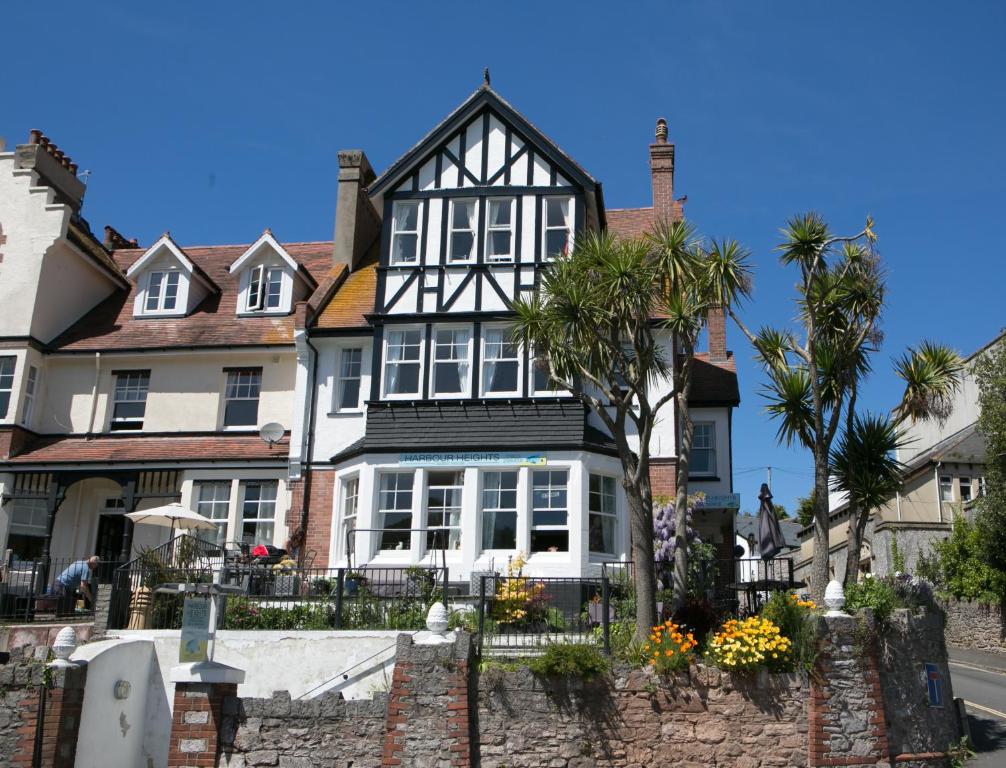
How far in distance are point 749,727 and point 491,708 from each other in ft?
12.4

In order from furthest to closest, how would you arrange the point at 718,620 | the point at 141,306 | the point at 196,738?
the point at 141,306
the point at 718,620
the point at 196,738

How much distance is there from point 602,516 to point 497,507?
2350 millimetres

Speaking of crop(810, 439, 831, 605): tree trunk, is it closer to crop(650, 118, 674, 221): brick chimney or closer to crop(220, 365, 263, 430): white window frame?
crop(650, 118, 674, 221): brick chimney

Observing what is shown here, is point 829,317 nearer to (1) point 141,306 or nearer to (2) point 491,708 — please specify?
(2) point 491,708

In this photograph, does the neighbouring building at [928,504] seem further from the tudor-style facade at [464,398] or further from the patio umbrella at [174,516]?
the patio umbrella at [174,516]

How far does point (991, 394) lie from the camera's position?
30.6 metres

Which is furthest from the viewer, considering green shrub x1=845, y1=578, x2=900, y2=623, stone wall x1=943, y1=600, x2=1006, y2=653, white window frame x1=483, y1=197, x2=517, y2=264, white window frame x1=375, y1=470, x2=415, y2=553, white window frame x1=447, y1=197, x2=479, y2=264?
stone wall x1=943, y1=600, x2=1006, y2=653

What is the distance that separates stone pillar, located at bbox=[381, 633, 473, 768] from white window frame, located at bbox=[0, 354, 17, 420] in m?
16.7

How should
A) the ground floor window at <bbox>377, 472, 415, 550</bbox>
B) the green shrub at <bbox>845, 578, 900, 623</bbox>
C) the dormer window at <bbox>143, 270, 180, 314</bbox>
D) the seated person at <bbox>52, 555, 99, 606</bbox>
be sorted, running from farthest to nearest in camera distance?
the dormer window at <bbox>143, 270, 180, 314</bbox> → the ground floor window at <bbox>377, 472, 415, 550</bbox> → the seated person at <bbox>52, 555, 99, 606</bbox> → the green shrub at <bbox>845, 578, 900, 623</bbox>

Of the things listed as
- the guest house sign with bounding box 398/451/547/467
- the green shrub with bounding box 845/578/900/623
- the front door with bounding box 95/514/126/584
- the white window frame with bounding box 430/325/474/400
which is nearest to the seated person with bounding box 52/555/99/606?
the front door with bounding box 95/514/126/584

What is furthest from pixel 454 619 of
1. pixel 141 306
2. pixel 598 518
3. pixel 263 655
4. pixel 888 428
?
pixel 141 306

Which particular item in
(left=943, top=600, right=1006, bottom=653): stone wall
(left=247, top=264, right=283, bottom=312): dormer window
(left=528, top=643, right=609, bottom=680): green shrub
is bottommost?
(left=528, top=643, right=609, bottom=680): green shrub

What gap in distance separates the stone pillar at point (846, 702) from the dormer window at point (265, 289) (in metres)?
17.8

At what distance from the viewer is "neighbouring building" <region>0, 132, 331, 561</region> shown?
25.2 meters
